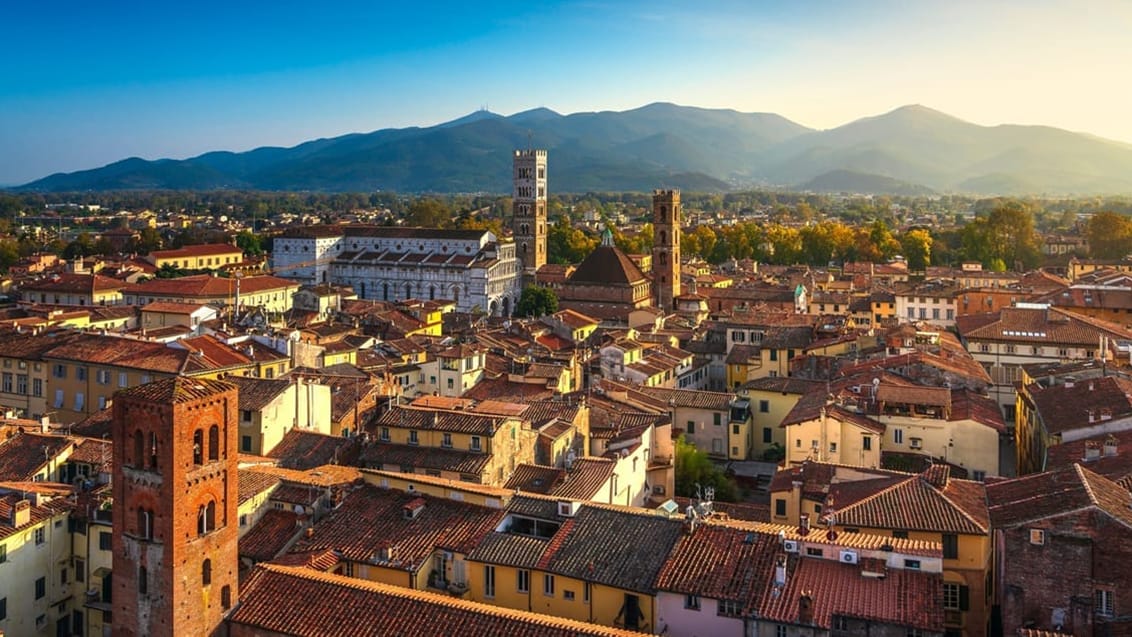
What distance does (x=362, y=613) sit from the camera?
1844 cm

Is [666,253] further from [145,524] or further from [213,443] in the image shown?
[145,524]

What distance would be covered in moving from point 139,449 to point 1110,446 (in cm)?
2258

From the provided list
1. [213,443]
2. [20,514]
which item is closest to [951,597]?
[213,443]

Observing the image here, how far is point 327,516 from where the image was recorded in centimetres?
2336

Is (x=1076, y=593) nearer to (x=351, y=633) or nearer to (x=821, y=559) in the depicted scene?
(x=821, y=559)

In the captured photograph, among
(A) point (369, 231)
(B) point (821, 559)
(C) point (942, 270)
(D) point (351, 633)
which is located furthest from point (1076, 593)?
(A) point (369, 231)

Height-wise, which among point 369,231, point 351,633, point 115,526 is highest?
point 369,231

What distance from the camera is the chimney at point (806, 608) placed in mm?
17500

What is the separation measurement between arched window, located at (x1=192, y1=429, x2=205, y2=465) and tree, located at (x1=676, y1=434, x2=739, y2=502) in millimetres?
16961

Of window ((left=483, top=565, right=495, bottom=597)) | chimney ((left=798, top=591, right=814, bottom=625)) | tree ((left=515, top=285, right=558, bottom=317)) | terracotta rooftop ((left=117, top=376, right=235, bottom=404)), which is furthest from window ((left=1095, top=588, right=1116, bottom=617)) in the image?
A: tree ((left=515, top=285, right=558, bottom=317))

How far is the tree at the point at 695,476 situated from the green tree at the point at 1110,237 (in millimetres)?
88752

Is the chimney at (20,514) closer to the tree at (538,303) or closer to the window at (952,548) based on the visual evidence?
the window at (952,548)

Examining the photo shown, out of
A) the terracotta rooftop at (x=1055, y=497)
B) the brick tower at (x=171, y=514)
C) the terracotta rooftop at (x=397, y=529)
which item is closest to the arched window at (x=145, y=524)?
the brick tower at (x=171, y=514)

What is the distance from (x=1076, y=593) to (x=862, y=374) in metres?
21.1
